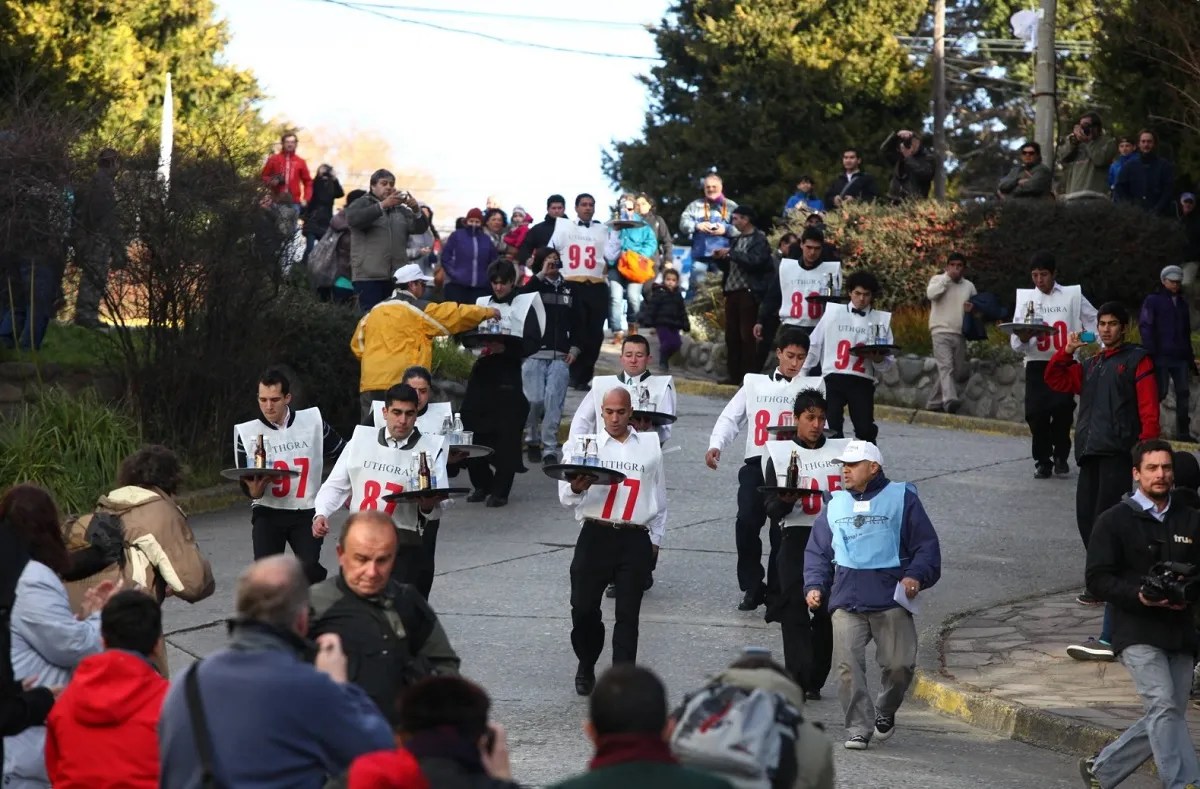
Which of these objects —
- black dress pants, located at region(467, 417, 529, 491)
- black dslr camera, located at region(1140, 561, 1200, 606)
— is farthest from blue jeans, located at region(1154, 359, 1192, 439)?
black dslr camera, located at region(1140, 561, 1200, 606)

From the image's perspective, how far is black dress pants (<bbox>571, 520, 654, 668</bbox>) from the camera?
1056cm

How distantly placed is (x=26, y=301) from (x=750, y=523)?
7784 millimetres

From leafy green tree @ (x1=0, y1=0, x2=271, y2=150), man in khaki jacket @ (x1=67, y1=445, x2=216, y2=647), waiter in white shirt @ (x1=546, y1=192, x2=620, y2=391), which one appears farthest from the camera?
leafy green tree @ (x1=0, y1=0, x2=271, y2=150)

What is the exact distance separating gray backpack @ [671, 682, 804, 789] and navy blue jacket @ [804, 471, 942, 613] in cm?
469

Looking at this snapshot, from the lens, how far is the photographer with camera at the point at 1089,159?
2384 centimetres

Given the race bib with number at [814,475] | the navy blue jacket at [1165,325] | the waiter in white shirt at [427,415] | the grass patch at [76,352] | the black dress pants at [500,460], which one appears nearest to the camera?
the race bib with number at [814,475]

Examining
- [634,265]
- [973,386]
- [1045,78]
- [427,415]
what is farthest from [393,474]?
[1045,78]

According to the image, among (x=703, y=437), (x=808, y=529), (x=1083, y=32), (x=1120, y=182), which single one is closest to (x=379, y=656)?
(x=808, y=529)

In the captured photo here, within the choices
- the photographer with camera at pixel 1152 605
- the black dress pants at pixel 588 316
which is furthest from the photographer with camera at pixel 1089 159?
the photographer with camera at pixel 1152 605

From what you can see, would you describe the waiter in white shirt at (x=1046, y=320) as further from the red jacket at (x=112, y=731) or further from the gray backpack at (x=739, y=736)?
the gray backpack at (x=739, y=736)

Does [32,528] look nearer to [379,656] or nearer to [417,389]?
[379,656]

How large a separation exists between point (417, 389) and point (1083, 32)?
36.6m

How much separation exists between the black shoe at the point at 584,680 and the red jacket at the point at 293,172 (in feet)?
46.6

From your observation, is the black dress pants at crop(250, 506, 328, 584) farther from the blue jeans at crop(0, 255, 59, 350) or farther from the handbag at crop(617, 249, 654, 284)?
the handbag at crop(617, 249, 654, 284)
